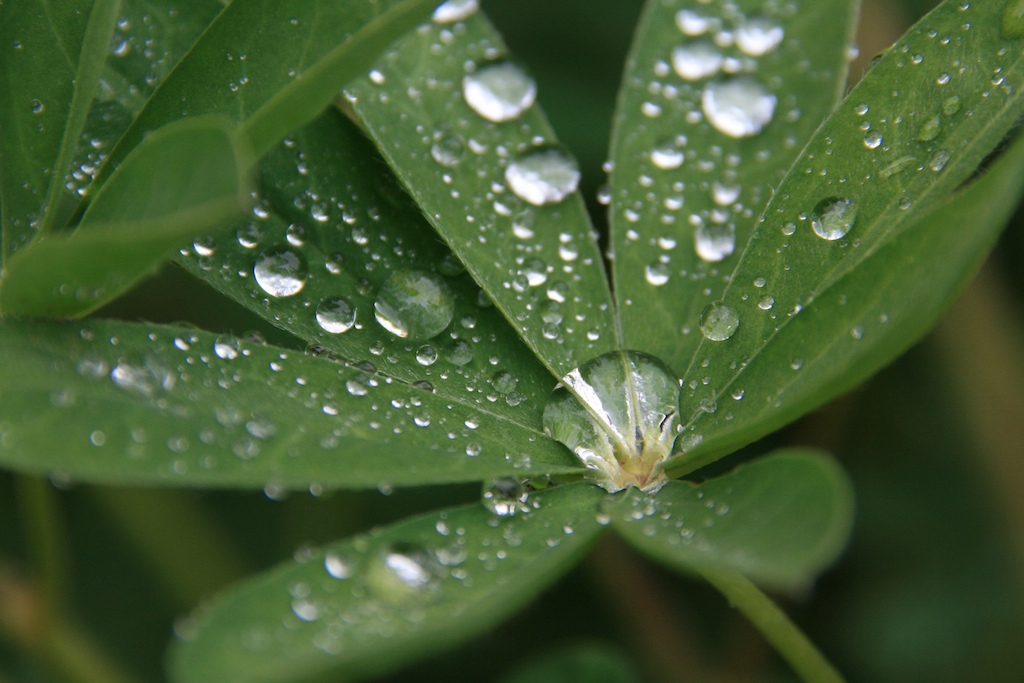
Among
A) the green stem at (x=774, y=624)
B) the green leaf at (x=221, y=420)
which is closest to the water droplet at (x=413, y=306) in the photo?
the green leaf at (x=221, y=420)

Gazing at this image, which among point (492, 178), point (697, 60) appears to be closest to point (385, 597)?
point (492, 178)

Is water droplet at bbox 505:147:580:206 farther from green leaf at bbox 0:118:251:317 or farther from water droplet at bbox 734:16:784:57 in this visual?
green leaf at bbox 0:118:251:317

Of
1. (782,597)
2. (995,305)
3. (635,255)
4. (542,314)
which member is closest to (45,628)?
(542,314)

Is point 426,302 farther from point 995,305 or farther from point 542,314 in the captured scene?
point 995,305

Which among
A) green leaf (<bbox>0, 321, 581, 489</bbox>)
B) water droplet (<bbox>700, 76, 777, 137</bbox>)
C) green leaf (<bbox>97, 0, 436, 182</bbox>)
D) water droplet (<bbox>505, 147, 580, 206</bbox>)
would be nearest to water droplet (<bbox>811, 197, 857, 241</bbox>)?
water droplet (<bbox>700, 76, 777, 137</bbox>)

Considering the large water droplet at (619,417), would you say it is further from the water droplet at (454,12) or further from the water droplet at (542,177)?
the water droplet at (454,12)

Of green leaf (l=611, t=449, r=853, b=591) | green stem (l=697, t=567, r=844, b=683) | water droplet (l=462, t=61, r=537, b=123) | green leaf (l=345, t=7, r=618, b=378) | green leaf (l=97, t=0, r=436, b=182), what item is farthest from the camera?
water droplet (l=462, t=61, r=537, b=123)
